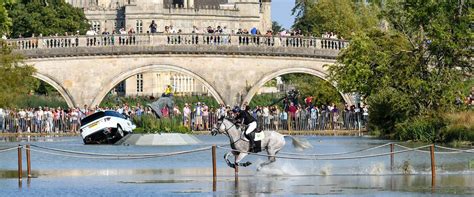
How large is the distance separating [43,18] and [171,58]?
35.5 metres

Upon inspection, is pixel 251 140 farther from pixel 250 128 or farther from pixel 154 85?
pixel 154 85

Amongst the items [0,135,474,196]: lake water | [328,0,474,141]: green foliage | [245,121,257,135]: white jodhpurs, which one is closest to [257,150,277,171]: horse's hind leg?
[0,135,474,196]: lake water

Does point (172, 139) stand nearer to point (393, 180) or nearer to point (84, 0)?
point (393, 180)

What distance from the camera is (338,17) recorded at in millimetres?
107625

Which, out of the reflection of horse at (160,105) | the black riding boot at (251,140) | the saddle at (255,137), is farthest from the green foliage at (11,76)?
the black riding boot at (251,140)

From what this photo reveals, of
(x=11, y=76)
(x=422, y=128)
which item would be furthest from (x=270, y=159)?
(x=11, y=76)

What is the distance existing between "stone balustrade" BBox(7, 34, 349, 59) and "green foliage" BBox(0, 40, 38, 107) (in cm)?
547

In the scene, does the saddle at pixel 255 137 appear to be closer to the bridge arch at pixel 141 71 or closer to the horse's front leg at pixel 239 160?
the horse's front leg at pixel 239 160

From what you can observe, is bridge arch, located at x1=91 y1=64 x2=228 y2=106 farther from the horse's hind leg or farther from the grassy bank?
the horse's hind leg

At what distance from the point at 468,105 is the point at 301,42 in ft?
69.0

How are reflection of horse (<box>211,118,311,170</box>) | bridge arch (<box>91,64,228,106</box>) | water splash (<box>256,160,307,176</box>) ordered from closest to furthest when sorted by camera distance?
water splash (<box>256,160,307,176</box>), reflection of horse (<box>211,118,311,170</box>), bridge arch (<box>91,64,228,106</box>)

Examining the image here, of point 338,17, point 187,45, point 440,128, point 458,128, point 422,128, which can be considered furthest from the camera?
point 338,17

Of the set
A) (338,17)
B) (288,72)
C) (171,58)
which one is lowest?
(288,72)

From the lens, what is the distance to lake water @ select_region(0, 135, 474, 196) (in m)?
32.2
